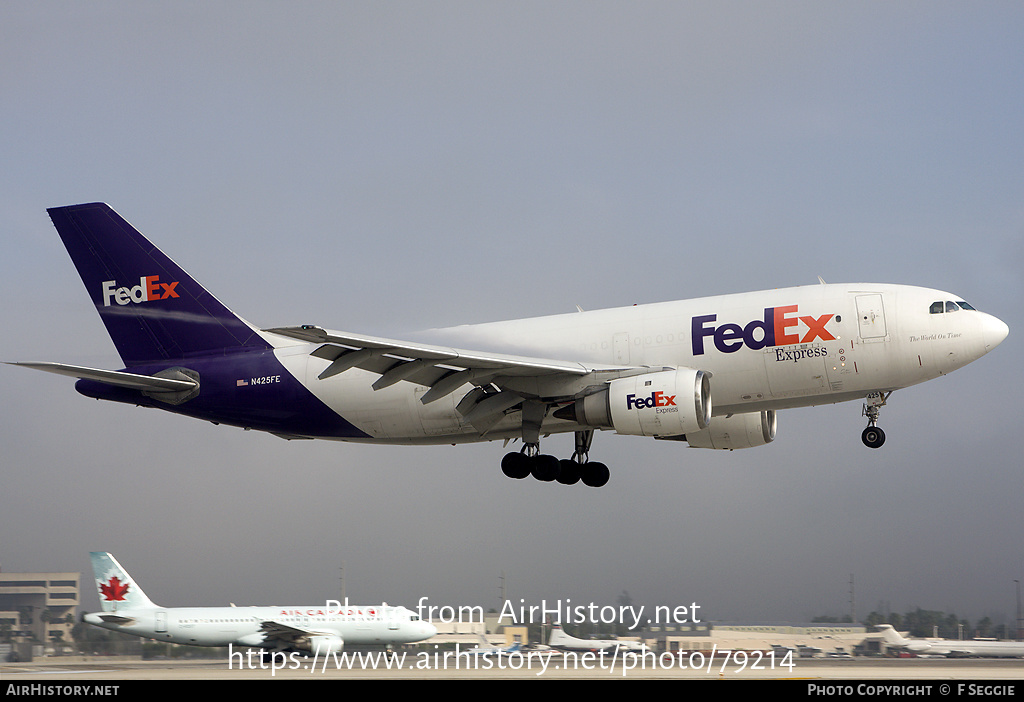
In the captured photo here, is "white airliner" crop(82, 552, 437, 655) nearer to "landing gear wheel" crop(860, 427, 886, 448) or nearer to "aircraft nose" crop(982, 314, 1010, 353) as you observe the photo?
"landing gear wheel" crop(860, 427, 886, 448)

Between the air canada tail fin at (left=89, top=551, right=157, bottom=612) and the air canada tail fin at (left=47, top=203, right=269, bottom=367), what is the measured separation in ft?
28.1

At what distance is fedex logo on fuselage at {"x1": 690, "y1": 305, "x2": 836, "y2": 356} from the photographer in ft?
87.1

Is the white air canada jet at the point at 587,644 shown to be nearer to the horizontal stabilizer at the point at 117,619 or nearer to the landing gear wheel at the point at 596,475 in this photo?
the landing gear wheel at the point at 596,475

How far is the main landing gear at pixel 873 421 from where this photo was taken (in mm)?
27531

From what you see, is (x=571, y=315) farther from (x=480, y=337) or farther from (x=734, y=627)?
(x=734, y=627)

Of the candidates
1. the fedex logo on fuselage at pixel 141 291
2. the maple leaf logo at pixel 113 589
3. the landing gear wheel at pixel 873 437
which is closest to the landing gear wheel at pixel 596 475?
the landing gear wheel at pixel 873 437

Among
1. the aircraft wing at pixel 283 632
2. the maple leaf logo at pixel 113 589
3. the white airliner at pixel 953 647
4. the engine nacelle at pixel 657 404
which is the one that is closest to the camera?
the engine nacelle at pixel 657 404

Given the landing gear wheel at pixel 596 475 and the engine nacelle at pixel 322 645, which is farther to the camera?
the engine nacelle at pixel 322 645

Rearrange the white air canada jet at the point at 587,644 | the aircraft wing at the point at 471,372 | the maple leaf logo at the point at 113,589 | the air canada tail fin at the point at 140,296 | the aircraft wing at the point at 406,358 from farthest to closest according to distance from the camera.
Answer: the maple leaf logo at the point at 113,589, the air canada tail fin at the point at 140,296, the white air canada jet at the point at 587,644, the aircraft wing at the point at 471,372, the aircraft wing at the point at 406,358

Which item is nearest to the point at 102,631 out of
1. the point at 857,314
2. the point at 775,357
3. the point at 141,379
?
the point at 141,379

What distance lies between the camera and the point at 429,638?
33219 millimetres

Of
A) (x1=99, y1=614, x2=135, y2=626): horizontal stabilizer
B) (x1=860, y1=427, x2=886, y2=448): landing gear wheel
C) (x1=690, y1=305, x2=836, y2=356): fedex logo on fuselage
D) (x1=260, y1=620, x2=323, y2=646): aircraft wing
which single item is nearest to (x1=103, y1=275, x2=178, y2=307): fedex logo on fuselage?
(x1=99, y1=614, x2=135, y2=626): horizontal stabilizer

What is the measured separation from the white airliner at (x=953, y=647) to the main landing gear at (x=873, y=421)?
6661 mm

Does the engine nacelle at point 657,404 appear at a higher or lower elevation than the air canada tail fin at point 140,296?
lower
